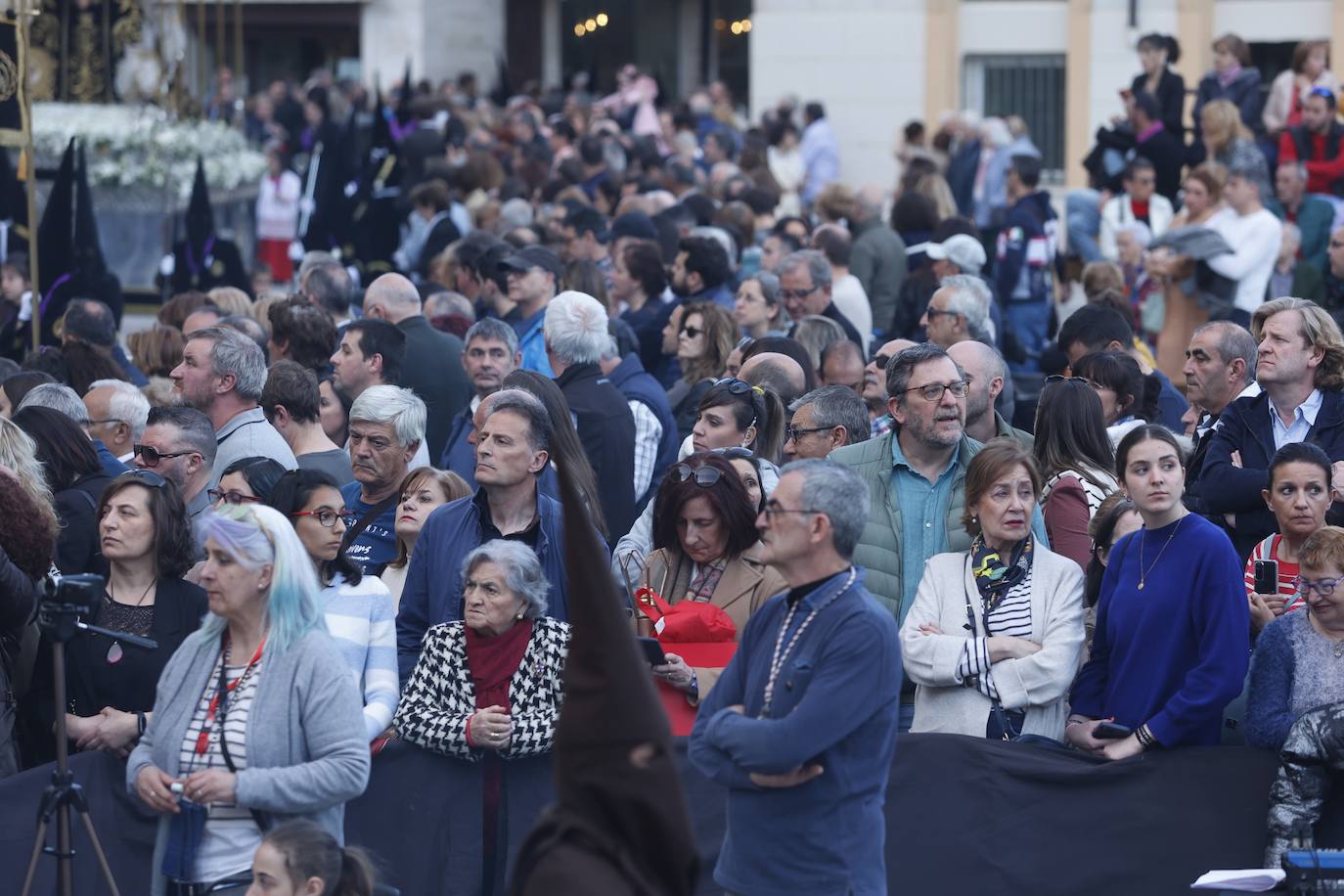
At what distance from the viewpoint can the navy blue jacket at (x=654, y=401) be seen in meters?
9.20

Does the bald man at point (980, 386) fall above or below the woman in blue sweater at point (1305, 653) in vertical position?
above

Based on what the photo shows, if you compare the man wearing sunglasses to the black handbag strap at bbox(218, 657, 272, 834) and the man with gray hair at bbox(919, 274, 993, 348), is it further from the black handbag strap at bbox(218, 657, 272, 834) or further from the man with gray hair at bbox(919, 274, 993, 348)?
the man with gray hair at bbox(919, 274, 993, 348)

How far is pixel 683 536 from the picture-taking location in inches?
261

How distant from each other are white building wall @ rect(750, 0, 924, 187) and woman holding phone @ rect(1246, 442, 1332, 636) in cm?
1806

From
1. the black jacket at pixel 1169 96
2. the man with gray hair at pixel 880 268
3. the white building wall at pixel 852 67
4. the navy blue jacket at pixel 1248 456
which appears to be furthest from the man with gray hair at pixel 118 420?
the white building wall at pixel 852 67

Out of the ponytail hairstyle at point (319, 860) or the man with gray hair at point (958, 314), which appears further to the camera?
the man with gray hair at point (958, 314)

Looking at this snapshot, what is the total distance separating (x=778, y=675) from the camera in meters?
5.16

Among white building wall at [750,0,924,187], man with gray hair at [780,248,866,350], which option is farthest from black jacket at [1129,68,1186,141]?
white building wall at [750,0,924,187]

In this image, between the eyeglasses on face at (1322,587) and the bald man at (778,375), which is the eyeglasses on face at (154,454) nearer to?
the bald man at (778,375)

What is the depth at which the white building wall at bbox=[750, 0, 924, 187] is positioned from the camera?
2452cm

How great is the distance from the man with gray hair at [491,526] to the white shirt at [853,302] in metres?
5.38

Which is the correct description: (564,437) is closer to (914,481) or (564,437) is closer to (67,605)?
(914,481)

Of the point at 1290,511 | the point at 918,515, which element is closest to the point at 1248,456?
the point at 1290,511

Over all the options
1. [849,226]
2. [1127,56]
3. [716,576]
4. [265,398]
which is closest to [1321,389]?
[716,576]
